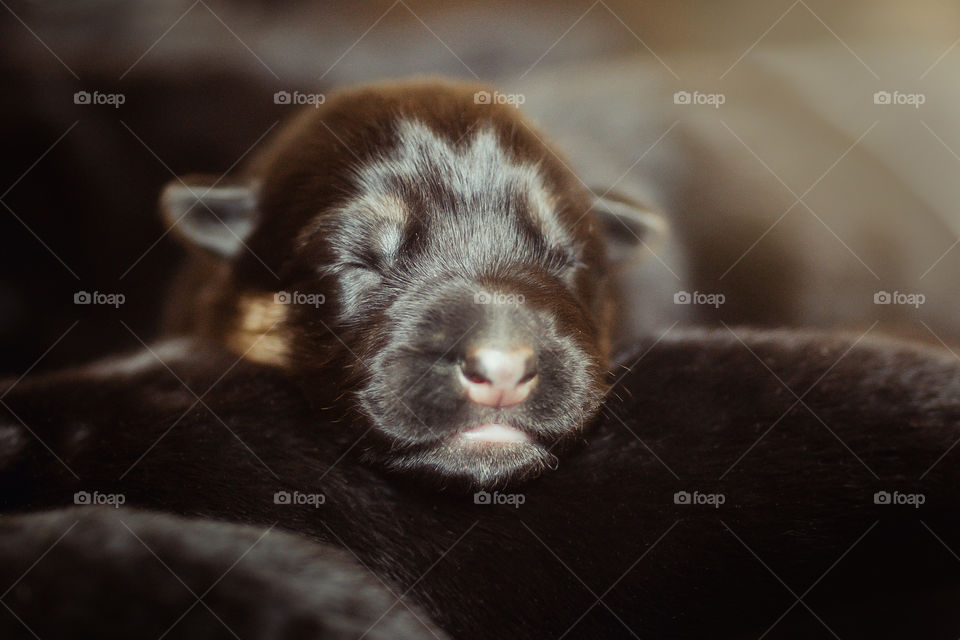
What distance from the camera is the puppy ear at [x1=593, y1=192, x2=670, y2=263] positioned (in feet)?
3.24

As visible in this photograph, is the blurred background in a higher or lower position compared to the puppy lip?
higher

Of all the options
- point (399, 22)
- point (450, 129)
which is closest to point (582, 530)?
point (450, 129)

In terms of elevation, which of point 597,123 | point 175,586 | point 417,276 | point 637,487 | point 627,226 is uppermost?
point 597,123

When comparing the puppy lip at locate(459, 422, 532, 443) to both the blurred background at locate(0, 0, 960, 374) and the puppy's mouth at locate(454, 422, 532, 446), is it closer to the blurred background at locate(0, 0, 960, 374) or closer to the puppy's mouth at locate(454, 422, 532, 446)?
the puppy's mouth at locate(454, 422, 532, 446)

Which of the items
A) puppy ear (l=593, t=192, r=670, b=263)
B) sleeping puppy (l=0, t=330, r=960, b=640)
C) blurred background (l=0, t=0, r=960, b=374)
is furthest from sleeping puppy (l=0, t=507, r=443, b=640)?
puppy ear (l=593, t=192, r=670, b=263)

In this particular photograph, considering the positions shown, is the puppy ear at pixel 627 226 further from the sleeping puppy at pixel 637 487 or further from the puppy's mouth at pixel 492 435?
the puppy's mouth at pixel 492 435

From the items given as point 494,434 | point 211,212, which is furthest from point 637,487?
point 211,212

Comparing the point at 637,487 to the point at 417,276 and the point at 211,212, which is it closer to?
the point at 417,276

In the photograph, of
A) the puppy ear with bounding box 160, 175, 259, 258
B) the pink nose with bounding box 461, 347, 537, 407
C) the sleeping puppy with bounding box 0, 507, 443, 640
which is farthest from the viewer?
the puppy ear with bounding box 160, 175, 259, 258

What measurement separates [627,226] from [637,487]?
1.09 feet

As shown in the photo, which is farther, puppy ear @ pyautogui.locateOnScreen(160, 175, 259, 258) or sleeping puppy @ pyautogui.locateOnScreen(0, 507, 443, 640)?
puppy ear @ pyautogui.locateOnScreen(160, 175, 259, 258)

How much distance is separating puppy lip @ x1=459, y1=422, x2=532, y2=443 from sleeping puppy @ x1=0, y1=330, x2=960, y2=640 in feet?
0.16

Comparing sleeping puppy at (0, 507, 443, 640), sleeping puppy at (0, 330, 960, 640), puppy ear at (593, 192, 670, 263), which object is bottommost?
sleeping puppy at (0, 507, 443, 640)

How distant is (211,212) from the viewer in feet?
2.93
